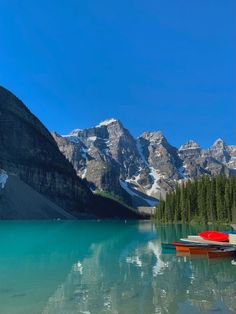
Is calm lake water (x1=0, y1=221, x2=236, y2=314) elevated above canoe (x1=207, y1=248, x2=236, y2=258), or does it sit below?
below

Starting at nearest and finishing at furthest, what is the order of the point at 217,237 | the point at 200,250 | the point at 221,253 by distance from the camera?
the point at 221,253
the point at 200,250
the point at 217,237

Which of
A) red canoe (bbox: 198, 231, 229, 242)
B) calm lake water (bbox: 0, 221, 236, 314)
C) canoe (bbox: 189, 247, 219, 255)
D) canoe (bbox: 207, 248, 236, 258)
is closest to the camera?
calm lake water (bbox: 0, 221, 236, 314)

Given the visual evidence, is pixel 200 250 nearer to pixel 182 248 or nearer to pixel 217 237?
pixel 182 248

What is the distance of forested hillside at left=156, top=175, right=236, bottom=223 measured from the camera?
11175 centimetres

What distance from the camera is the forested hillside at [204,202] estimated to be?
112 meters

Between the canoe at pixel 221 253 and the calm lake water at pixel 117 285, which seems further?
the canoe at pixel 221 253

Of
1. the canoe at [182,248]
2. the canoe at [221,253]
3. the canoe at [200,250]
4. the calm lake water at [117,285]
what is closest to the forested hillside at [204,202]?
the canoe at [182,248]

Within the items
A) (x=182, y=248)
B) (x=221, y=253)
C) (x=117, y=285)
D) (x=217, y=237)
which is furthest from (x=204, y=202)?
(x=117, y=285)

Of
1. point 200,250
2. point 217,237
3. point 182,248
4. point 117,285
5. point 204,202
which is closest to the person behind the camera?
point 117,285

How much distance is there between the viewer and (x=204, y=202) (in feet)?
401

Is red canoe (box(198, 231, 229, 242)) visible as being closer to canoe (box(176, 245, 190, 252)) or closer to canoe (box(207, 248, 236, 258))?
canoe (box(176, 245, 190, 252))

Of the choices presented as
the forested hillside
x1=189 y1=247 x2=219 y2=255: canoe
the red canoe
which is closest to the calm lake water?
x1=189 y1=247 x2=219 y2=255: canoe

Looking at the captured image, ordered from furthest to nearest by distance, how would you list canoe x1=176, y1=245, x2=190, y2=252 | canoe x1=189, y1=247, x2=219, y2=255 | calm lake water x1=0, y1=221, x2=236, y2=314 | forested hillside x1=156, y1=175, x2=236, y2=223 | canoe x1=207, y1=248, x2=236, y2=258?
forested hillside x1=156, y1=175, x2=236, y2=223, canoe x1=176, y1=245, x2=190, y2=252, canoe x1=189, y1=247, x2=219, y2=255, canoe x1=207, y1=248, x2=236, y2=258, calm lake water x1=0, y1=221, x2=236, y2=314

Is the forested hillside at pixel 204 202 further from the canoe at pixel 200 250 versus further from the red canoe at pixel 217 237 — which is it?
the canoe at pixel 200 250
